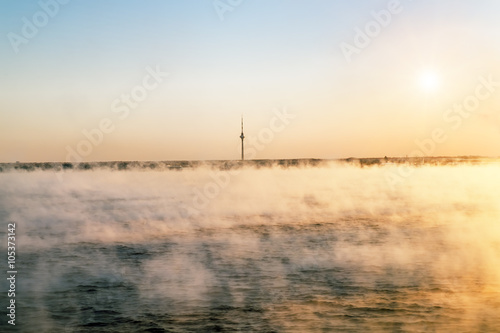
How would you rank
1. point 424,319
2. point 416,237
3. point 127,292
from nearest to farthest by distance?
1. point 424,319
2. point 127,292
3. point 416,237

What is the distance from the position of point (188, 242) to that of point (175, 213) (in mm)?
8441

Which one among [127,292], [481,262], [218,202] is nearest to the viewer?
[127,292]

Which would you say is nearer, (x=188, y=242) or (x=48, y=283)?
(x=48, y=283)

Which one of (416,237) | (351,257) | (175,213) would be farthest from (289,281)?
(175,213)

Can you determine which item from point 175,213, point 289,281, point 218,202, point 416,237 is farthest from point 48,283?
point 218,202

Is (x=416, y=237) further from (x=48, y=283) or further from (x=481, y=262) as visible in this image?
(x=48, y=283)

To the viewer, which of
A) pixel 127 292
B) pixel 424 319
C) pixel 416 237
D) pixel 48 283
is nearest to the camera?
pixel 424 319

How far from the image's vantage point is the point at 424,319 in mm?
8359

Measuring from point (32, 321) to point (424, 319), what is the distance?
617 cm

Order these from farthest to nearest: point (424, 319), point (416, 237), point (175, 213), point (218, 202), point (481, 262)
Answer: point (218, 202)
point (175, 213)
point (416, 237)
point (481, 262)
point (424, 319)

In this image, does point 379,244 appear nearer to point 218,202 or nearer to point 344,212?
point 344,212

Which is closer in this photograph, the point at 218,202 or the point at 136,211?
the point at 136,211

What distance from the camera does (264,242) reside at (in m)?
16.0

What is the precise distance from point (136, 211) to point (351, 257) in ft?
47.4
